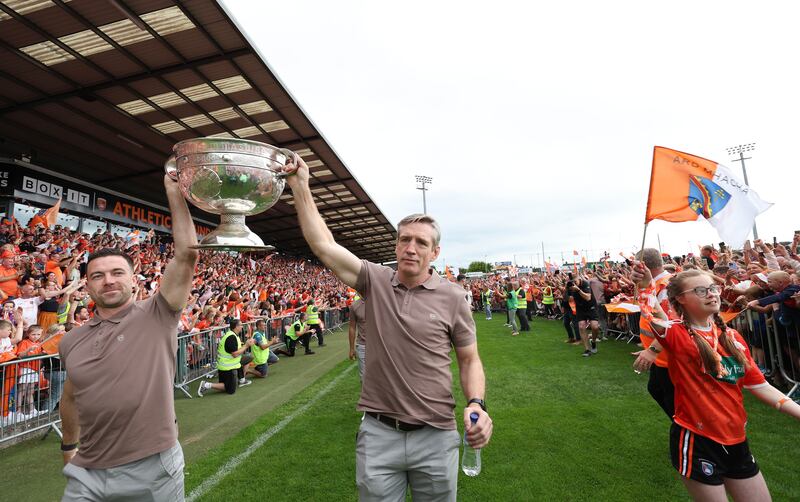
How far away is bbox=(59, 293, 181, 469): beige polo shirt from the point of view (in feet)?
6.82

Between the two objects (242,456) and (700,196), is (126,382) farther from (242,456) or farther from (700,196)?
(700,196)

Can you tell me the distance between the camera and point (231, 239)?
1.91 m

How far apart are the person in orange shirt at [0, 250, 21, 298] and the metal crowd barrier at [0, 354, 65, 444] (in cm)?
286

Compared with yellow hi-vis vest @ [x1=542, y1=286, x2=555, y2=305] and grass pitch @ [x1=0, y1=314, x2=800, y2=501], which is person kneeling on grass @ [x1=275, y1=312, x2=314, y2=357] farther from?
yellow hi-vis vest @ [x1=542, y1=286, x2=555, y2=305]

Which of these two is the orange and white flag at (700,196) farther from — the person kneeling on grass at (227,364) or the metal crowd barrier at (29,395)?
the metal crowd barrier at (29,395)

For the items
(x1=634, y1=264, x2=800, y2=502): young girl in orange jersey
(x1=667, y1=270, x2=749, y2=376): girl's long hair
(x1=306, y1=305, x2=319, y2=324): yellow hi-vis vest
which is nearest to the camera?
(x1=634, y1=264, x2=800, y2=502): young girl in orange jersey

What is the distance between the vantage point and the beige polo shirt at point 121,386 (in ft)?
6.82

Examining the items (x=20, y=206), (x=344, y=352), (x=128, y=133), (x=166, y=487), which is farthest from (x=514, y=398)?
(x=20, y=206)

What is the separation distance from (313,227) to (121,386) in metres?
1.27

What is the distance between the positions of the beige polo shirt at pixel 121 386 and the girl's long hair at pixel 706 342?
10.0 ft

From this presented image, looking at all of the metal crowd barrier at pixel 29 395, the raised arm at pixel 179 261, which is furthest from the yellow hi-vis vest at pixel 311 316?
the raised arm at pixel 179 261

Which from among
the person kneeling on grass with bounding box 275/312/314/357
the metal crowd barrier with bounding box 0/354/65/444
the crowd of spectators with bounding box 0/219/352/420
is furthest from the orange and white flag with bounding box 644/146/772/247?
the person kneeling on grass with bounding box 275/312/314/357

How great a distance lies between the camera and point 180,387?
8055 mm

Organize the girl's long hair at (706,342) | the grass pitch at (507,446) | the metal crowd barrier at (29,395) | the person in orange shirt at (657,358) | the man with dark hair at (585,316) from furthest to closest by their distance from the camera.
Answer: the man with dark hair at (585,316), the metal crowd barrier at (29,395), the grass pitch at (507,446), the person in orange shirt at (657,358), the girl's long hair at (706,342)
